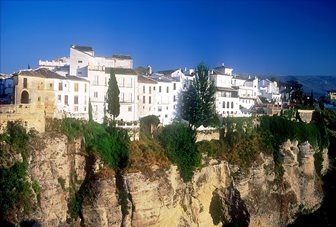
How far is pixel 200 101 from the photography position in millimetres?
40688

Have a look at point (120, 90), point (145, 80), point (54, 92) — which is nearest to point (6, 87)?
point (54, 92)

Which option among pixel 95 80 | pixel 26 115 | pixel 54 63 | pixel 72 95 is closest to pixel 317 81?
pixel 54 63

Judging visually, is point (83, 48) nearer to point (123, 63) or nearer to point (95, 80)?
point (95, 80)

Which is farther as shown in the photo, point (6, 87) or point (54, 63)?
point (54, 63)

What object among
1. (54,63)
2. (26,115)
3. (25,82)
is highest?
(54,63)

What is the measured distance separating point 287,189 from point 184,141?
516 inches

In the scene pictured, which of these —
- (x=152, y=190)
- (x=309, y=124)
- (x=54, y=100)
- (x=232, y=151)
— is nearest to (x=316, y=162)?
(x=309, y=124)

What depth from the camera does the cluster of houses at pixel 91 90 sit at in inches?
1242

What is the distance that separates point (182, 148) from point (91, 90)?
925 centimetres

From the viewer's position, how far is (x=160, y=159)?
33.2 meters

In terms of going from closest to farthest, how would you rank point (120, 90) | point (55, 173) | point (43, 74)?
point (55, 173)
point (43, 74)
point (120, 90)

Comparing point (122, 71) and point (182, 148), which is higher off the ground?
point (122, 71)

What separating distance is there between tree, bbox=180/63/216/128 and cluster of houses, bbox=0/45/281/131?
2.42m

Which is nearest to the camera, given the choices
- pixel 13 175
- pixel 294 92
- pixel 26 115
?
pixel 13 175
